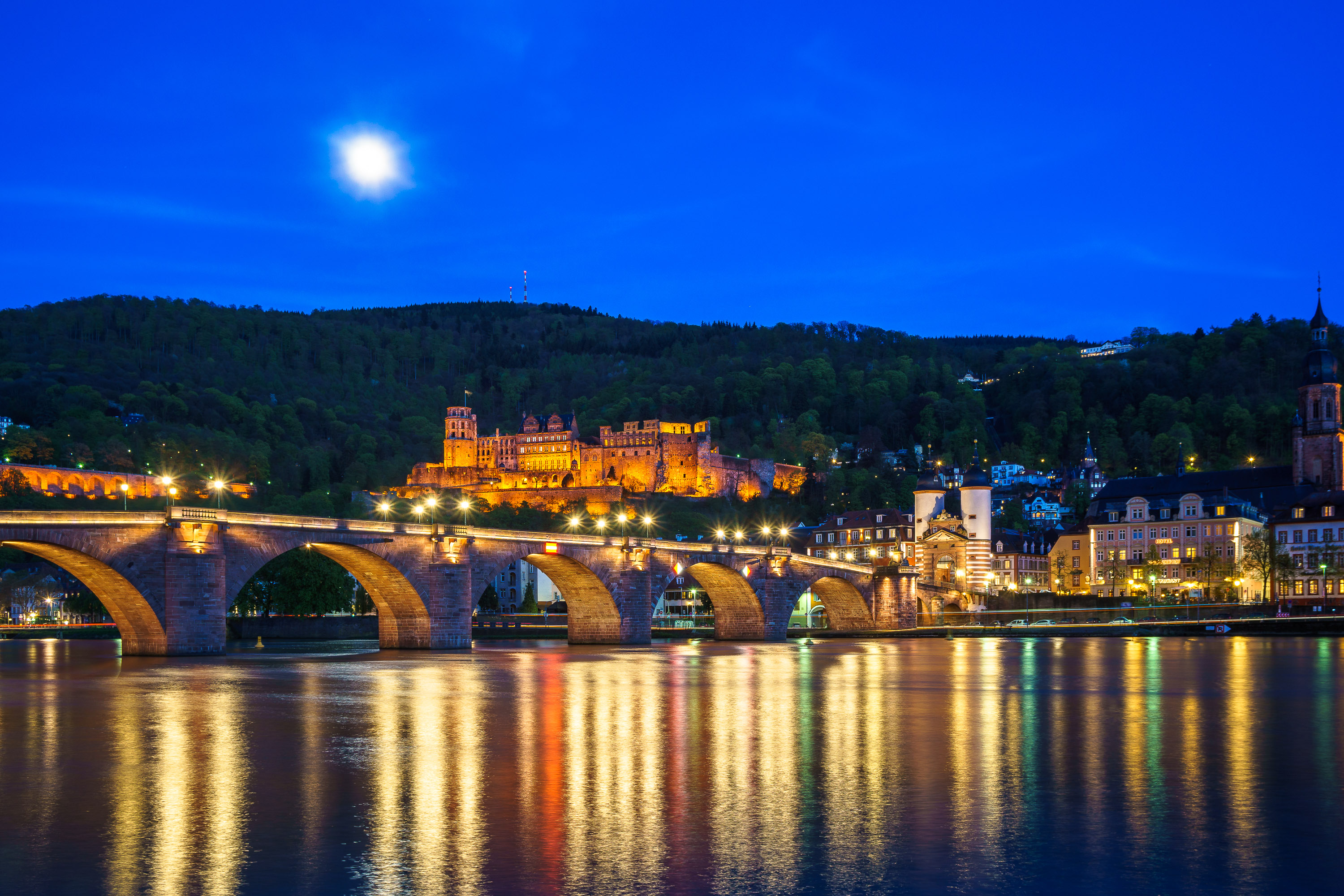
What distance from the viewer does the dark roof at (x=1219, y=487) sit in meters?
114

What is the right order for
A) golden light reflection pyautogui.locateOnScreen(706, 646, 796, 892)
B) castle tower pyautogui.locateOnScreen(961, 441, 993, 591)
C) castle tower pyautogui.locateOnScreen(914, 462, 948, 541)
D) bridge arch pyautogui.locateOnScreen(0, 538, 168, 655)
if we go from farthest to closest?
castle tower pyautogui.locateOnScreen(914, 462, 948, 541) → castle tower pyautogui.locateOnScreen(961, 441, 993, 591) → bridge arch pyautogui.locateOnScreen(0, 538, 168, 655) → golden light reflection pyautogui.locateOnScreen(706, 646, 796, 892)

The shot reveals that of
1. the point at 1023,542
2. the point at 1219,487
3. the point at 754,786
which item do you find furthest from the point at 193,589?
the point at 1219,487

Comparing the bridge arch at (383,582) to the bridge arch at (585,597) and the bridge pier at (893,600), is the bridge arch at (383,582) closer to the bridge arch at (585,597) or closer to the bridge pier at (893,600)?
the bridge arch at (585,597)

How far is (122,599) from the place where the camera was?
49812 millimetres

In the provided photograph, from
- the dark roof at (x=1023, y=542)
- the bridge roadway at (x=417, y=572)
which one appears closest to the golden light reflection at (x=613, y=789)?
the bridge roadway at (x=417, y=572)

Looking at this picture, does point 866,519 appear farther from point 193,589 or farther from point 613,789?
point 613,789

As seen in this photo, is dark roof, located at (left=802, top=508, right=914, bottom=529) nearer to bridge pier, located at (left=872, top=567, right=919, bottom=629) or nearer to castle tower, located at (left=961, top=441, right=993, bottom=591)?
castle tower, located at (left=961, top=441, right=993, bottom=591)

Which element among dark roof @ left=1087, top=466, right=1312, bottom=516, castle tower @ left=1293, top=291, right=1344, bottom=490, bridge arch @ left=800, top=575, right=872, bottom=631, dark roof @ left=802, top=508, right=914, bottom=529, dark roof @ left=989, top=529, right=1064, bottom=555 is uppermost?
castle tower @ left=1293, top=291, right=1344, bottom=490

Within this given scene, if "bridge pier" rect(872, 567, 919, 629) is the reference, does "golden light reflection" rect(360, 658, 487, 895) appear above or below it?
above

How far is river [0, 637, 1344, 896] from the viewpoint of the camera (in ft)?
39.2

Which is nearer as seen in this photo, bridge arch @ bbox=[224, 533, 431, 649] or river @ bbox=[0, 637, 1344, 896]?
river @ bbox=[0, 637, 1344, 896]

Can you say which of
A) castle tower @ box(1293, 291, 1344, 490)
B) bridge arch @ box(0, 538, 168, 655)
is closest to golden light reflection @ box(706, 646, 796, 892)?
bridge arch @ box(0, 538, 168, 655)

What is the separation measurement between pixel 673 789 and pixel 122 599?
39.3 m

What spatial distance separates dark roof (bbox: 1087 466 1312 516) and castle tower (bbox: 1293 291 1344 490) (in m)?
1.96
